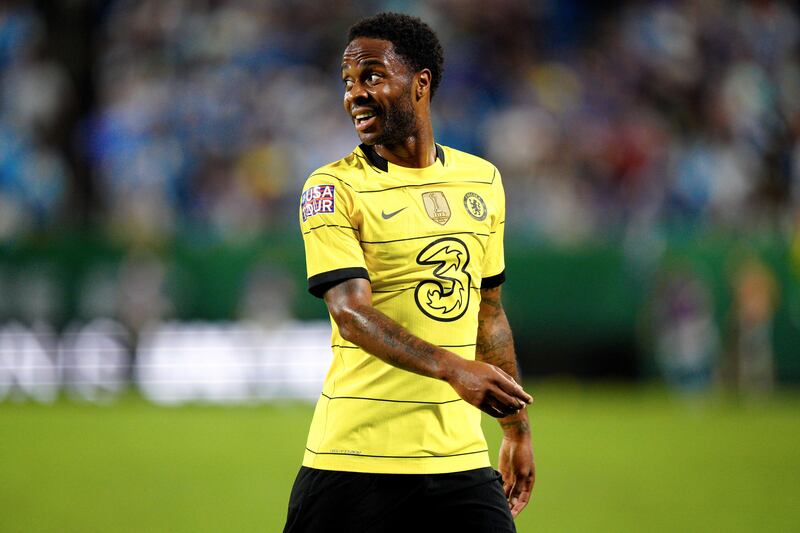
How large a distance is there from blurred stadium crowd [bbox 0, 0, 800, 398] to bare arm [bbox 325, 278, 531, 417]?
12006 millimetres

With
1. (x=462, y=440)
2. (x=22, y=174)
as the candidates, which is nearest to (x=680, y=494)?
(x=462, y=440)

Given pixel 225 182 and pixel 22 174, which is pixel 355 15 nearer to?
pixel 225 182

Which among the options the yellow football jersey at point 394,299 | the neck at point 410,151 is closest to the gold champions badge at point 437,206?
the yellow football jersey at point 394,299

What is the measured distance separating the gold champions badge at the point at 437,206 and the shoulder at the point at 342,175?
205 mm

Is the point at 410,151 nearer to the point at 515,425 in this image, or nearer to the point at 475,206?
the point at 475,206

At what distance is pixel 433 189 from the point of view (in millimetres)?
3977

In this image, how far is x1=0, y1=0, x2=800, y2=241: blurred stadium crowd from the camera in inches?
667

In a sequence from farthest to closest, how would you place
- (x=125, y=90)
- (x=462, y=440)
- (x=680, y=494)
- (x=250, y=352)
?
1. (x=125, y=90)
2. (x=250, y=352)
3. (x=680, y=494)
4. (x=462, y=440)

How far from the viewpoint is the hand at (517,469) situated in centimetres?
427

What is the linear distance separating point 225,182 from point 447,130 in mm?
3118

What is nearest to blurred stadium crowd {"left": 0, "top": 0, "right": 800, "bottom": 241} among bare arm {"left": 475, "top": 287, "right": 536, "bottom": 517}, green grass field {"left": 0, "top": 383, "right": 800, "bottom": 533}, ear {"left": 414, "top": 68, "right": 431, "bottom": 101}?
green grass field {"left": 0, "top": 383, "right": 800, "bottom": 533}

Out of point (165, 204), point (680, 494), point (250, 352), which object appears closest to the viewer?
point (680, 494)

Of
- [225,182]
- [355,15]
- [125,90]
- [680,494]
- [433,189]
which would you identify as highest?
[355,15]

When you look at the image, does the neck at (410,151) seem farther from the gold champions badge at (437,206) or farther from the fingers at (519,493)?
the fingers at (519,493)
